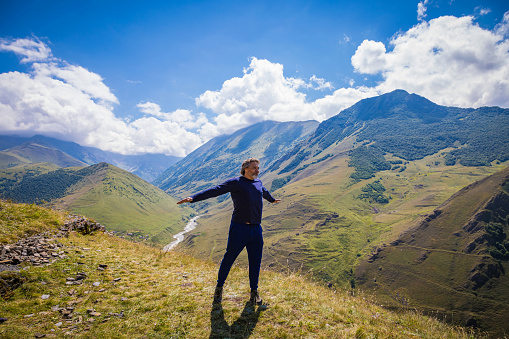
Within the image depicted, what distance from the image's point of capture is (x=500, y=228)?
147 metres

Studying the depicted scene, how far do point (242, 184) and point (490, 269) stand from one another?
604ft

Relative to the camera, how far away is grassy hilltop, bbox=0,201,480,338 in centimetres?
569

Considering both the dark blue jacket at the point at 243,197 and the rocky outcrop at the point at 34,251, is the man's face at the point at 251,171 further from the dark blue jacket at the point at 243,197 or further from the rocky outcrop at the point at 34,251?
the rocky outcrop at the point at 34,251

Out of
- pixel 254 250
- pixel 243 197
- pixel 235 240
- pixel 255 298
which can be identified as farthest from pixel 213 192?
pixel 255 298

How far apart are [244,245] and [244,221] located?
748 millimetres

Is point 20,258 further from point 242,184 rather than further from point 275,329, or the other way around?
point 275,329

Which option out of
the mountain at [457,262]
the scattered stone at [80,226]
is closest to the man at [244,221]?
the scattered stone at [80,226]

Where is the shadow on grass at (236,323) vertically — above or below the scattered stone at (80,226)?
below

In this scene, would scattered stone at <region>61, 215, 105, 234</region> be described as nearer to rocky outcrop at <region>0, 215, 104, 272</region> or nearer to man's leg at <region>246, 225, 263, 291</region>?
rocky outcrop at <region>0, 215, 104, 272</region>

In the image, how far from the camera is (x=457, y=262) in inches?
5349

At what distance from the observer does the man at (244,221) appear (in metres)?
6.84

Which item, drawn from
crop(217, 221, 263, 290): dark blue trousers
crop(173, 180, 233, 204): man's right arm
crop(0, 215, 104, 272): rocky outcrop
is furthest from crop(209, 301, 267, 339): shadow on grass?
crop(0, 215, 104, 272): rocky outcrop

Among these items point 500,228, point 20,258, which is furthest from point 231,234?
point 500,228

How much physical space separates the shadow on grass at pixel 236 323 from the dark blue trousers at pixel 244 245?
67 centimetres
